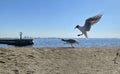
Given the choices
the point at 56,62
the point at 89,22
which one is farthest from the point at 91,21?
the point at 56,62

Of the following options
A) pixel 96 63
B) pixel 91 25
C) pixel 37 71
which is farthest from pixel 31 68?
pixel 91 25

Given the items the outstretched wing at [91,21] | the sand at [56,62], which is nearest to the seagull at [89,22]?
the outstretched wing at [91,21]

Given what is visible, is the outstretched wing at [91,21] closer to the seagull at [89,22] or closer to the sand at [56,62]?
the seagull at [89,22]

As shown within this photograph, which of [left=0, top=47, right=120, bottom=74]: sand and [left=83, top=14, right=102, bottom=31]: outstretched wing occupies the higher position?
[left=83, top=14, right=102, bottom=31]: outstretched wing

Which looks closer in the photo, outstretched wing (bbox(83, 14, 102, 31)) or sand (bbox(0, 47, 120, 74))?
sand (bbox(0, 47, 120, 74))

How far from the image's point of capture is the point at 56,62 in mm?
14312

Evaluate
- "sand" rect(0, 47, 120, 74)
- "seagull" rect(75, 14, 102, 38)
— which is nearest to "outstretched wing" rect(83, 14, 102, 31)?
"seagull" rect(75, 14, 102, 38)

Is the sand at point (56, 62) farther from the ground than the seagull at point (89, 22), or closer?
closer

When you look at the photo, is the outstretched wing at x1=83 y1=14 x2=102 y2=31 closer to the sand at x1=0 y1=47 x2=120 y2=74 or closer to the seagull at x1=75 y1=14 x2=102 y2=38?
the seagull at x1=75 y1=14 x2=102 y2=38

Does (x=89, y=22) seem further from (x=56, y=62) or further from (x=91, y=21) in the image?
(x=56, y=62)

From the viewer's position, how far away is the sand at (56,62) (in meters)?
12.9

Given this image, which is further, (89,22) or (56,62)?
(89,22)

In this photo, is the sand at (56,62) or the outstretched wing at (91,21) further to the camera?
the outstretched wing at (91,21)

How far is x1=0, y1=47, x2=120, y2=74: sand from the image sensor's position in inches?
508
